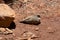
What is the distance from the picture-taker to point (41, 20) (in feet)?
13.8

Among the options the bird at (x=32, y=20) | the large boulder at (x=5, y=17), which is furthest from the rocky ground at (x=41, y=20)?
the large boulder at (x=5, y=17)

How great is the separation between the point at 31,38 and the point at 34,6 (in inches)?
46.9

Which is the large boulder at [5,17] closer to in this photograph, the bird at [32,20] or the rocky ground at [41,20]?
the rocky ground at [41,20]

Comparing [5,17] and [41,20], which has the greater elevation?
[5,17]

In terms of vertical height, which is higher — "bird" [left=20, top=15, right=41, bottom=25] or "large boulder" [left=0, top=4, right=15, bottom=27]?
"large boulder" [left=0, top=4, right=15, bottom=27]

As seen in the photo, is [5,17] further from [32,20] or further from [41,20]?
[41,20]

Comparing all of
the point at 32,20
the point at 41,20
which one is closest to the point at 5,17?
the point at 32,20

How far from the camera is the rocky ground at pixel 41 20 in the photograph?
3614 mm

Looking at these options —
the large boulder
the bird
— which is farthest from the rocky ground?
the large boulder

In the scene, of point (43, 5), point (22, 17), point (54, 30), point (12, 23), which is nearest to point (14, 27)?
point (12, 23)

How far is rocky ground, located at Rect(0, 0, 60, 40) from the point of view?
11.9ft

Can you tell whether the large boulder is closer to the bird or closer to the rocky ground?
the rocky ground

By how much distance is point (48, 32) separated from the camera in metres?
3.78

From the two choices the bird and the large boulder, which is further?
the bird
